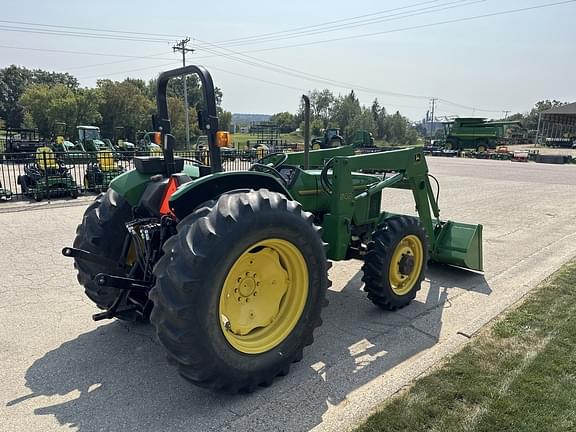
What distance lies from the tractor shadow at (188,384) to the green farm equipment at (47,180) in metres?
8.38

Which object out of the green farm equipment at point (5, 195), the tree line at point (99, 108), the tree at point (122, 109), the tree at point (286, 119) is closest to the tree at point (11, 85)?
the tree line at point (99, 108)

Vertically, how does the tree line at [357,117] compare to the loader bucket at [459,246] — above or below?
above

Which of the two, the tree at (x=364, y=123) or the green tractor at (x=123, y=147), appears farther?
the tree at (x=364, y=123)

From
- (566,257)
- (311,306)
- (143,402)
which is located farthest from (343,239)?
(566,257)

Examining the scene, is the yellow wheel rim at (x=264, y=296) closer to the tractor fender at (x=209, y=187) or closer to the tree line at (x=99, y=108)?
the tractor fender at (x=209, y=187)

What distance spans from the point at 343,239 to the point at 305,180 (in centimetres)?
70

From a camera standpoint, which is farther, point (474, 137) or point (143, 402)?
point (474, 137)

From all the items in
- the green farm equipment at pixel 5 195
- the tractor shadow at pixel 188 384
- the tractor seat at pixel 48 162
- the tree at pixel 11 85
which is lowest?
the tractor shadow at pixel 188 384

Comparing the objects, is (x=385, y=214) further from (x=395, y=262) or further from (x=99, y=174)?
(x=99, y=174)

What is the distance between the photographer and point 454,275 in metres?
5.39

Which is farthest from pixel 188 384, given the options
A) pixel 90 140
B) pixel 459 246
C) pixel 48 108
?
pixel 48 108

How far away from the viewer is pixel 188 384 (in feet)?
9.86

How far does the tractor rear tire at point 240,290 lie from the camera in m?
2.47

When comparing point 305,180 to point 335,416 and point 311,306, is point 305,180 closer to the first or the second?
point 311,306
